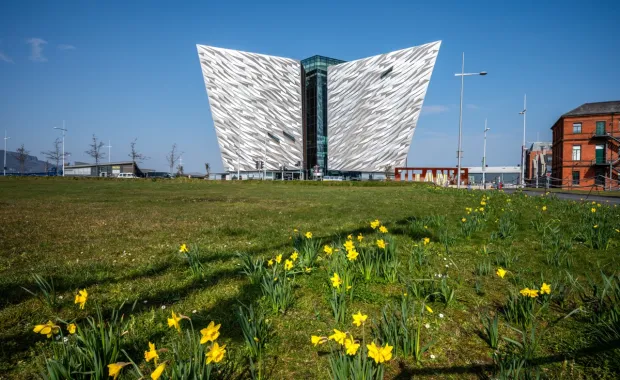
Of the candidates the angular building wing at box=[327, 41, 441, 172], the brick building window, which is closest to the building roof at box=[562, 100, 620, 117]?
the brick building window

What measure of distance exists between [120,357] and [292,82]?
252ft

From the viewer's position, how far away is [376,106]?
6594 centimetres

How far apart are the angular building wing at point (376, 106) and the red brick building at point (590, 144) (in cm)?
2427

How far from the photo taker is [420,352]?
202 cm

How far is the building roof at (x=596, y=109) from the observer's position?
123ft

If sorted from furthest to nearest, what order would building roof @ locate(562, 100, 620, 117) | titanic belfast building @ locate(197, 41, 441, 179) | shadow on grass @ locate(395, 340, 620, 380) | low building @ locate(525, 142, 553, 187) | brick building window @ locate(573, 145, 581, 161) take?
titanic belfast building @ locate(197, 41, 441, 179)
low building @ locate(525, 142, 553, 187)
brick building window @ locate(573, 145, 581, 161)
building roof @ locate(562, 100, 620, 117)
shadow on grass @ locate(395, 340, 620, 380)

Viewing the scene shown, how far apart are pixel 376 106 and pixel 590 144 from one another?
35.9 metres

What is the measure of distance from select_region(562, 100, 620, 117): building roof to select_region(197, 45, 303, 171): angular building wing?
50.3m

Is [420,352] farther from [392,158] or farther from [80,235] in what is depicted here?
[392,158]

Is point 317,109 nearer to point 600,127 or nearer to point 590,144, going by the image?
point 590,144

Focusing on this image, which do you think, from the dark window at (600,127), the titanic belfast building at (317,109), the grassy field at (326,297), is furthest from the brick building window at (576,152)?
the grassy field at (326,297)

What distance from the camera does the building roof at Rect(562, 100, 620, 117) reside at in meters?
37.5

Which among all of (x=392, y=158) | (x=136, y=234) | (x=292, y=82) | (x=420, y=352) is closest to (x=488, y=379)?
(x=420, y=352)

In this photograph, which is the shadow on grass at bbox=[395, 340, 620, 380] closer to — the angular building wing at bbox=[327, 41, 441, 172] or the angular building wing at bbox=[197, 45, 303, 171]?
the angular building wing at bbox=[327, 41, 441, 172]
